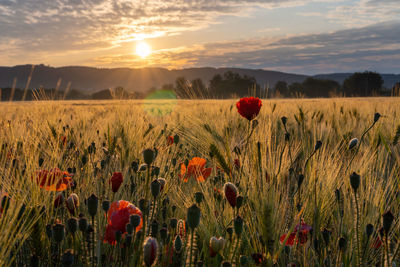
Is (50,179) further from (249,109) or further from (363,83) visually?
(363,83)

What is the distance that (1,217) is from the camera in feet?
2.36

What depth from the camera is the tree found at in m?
49.0

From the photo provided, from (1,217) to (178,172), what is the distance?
103 centimetres

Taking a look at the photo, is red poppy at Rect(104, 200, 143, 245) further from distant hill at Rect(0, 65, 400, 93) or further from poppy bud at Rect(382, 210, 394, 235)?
distant hill at Rect(0, 65, 400, 93)

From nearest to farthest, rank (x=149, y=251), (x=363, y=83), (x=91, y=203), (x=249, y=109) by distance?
(x=149, y=251)
(x=91, y=203)
(x=249, y=109)
(x=363, y=83)

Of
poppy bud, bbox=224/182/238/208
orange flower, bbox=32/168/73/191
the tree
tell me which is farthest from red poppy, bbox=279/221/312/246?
the tree

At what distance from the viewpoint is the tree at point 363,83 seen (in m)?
49.0

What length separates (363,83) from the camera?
50.6 meters

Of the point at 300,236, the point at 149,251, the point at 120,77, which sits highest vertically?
the point at 120,77

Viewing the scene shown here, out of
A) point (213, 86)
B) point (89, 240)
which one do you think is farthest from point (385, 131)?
point (213, 86)

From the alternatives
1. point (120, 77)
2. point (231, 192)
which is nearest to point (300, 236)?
point (231, 192)

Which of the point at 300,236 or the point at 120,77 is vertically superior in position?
the point at 120,77

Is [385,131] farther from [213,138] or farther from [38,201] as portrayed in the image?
[38,201]

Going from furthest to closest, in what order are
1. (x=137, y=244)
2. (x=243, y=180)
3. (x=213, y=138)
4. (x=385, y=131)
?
(x=385, y=131)
(x=213, y=138)
(x=243, y=180)
(x=137, y=244)
